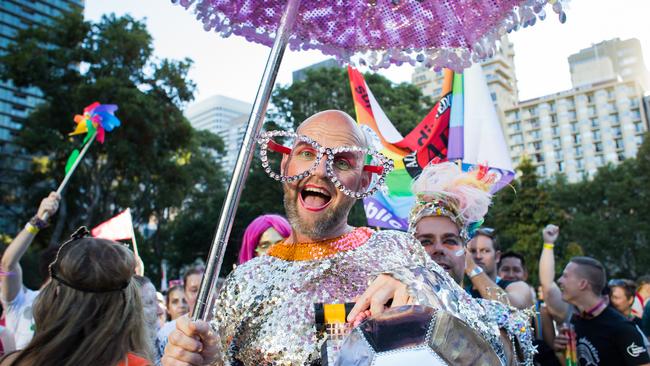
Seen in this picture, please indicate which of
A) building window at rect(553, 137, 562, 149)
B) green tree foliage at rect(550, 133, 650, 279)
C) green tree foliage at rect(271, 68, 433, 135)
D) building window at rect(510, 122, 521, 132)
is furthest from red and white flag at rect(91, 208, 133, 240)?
building window at rect(510, 122, 521, 132)

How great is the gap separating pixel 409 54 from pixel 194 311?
1237 millimetres

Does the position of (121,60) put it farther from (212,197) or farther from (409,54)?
(409,54)

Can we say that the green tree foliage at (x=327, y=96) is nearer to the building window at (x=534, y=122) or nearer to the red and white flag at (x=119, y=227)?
the red and white flag at (x=119, y=227)

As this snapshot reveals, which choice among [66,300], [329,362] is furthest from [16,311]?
[329,362]

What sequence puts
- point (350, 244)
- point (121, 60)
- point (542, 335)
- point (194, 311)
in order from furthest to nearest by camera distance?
point (121, 60) < point (542, 335) < point (350, 244) < point (194, 311)

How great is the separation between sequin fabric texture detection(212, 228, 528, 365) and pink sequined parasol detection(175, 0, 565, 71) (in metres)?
0.69

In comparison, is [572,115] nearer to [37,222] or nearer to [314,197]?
[37,222]

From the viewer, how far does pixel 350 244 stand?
2010 millimetres

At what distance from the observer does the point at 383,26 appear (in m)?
2.00

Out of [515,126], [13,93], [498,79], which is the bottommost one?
[13,93]

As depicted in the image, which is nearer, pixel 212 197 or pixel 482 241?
pixel 482 241

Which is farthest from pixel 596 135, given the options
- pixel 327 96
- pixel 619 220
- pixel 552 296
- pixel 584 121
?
pixel 552 296

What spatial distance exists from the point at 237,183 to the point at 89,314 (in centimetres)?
100

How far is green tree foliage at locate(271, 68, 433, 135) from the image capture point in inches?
859
